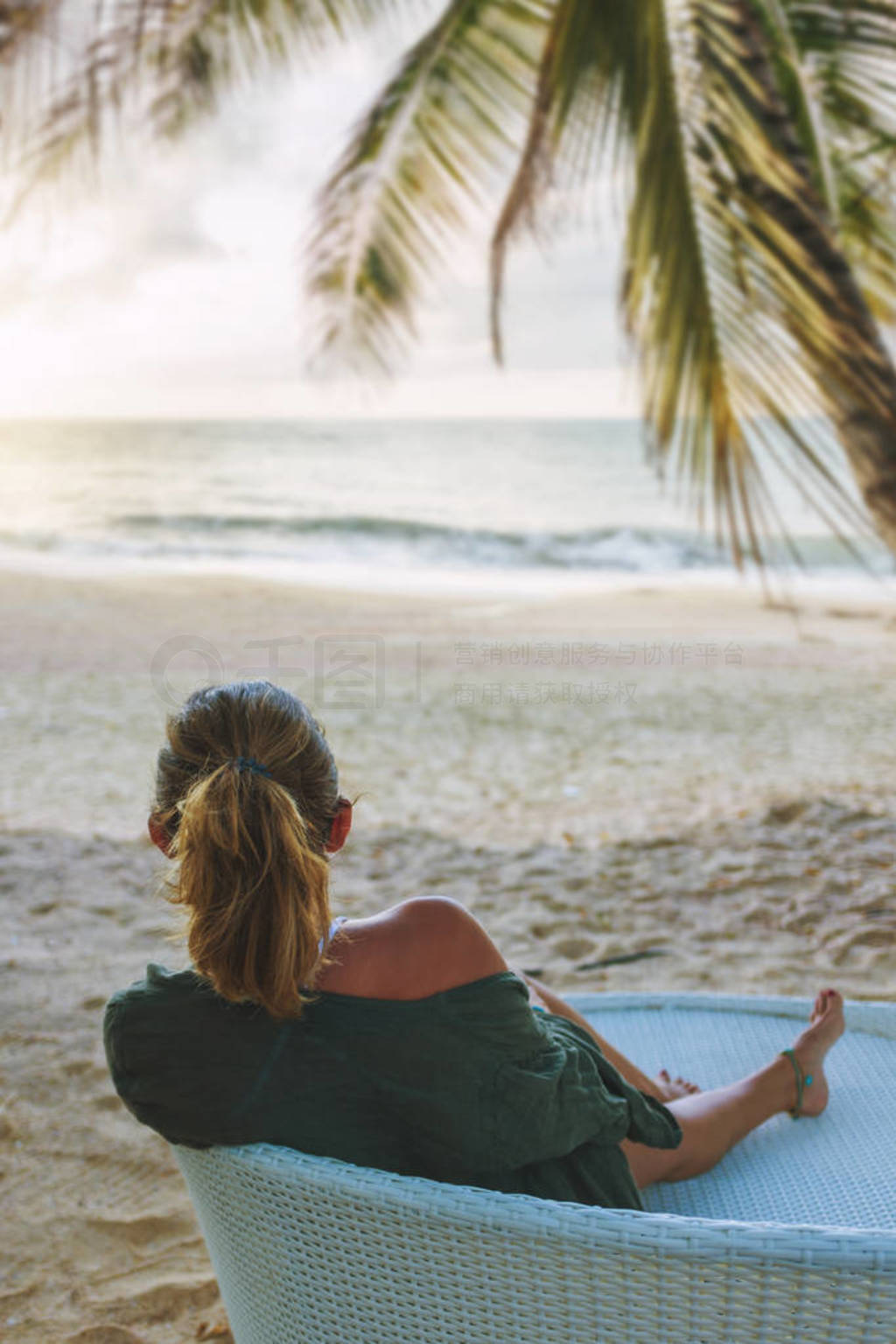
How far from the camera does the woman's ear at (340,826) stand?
129cm

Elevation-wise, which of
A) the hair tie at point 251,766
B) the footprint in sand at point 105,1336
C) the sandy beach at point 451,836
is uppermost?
the hair tie at point 251,766

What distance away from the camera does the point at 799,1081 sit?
1785 mm

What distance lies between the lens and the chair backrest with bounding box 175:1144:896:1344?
3.37ft

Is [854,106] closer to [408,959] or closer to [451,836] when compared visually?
[451,836]

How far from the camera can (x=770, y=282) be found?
2699 millimetres

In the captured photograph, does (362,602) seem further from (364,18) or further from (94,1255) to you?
(94,1255)

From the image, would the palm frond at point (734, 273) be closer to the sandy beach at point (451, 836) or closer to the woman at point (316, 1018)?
the sandy beach at point (451, 836)

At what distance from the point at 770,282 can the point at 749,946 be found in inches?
71.7

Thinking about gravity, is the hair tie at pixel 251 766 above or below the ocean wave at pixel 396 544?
above

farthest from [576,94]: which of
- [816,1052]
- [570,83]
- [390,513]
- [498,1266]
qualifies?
[390,513]

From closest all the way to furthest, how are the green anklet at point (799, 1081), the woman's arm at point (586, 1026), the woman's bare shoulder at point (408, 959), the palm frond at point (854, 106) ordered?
the woman's bare shoulder at point (408, 959) → the woman's arm at point (586, 1026) → the green anklet at point (799, 1081) → the palm frond at point (854, 106)

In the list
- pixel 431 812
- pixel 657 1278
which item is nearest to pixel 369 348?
pixel 431 812

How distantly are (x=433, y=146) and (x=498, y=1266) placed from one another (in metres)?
3.67

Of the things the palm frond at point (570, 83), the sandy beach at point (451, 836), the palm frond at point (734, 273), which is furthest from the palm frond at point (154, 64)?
the sandy beach at point (451, 836)
